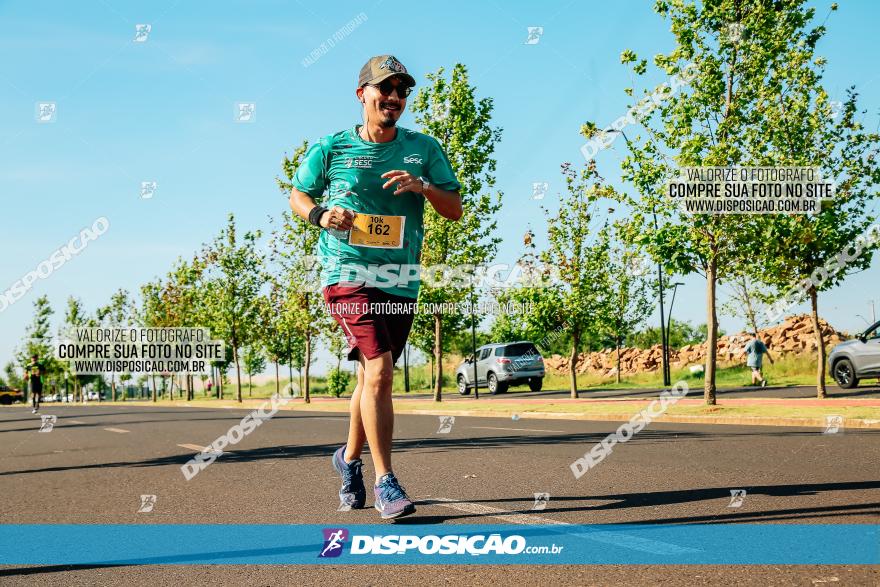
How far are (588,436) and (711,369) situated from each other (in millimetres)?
7156

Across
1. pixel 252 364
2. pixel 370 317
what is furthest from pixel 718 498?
pixel 252 364

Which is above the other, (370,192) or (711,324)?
(370,192)

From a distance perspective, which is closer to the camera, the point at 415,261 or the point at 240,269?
the point at 415,261

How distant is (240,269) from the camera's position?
133 ft

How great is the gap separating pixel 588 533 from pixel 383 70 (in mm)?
2734

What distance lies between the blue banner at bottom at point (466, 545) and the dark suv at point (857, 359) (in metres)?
18.0

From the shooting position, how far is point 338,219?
4.40m

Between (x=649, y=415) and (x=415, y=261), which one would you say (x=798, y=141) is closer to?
(x=649, y=415)

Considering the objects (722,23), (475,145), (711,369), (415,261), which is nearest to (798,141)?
(722,23)

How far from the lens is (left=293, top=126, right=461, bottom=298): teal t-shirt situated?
4574 mm

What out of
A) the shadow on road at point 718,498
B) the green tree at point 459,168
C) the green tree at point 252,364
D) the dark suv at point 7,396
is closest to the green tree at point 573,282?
the green tree at point 459,168

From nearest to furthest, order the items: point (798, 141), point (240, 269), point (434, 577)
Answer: point (434, 577)
point (798, 141)
point (240, 269)

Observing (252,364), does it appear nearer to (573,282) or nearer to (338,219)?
(573,282)

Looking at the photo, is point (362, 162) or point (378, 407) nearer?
point (378, 407)
